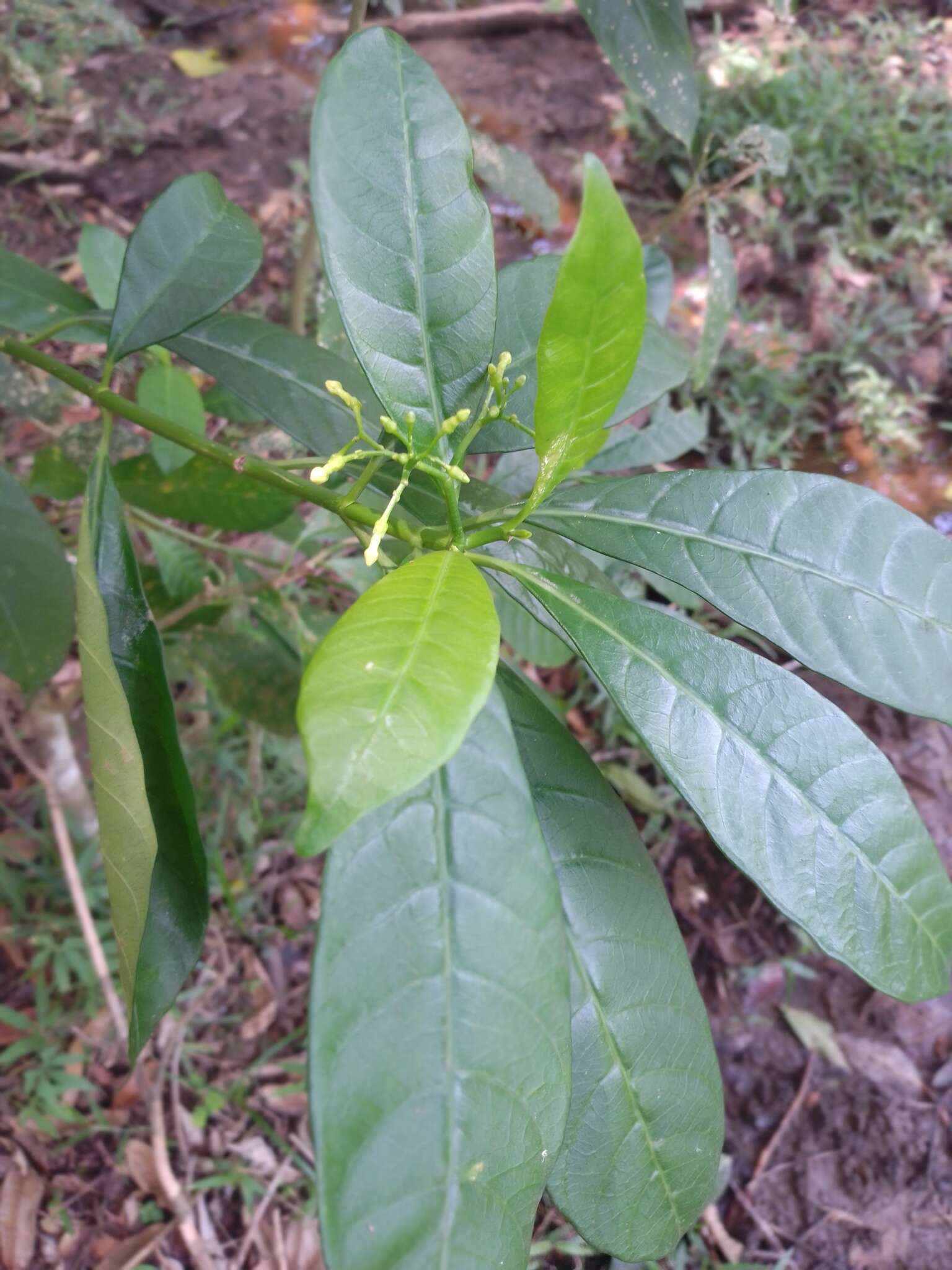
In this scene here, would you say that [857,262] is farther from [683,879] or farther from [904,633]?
[904,633]

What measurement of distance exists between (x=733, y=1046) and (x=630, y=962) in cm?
146

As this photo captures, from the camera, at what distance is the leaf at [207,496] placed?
1.24m

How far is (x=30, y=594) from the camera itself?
1.10 meters

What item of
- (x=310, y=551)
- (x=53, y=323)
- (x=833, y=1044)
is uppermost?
(x=53, y=323)

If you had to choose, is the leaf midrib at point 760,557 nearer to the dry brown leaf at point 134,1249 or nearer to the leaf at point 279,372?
the leaf at point 279,372

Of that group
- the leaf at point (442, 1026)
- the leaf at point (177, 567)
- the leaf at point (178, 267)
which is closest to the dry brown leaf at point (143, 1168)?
the leaf at point (177, 567)

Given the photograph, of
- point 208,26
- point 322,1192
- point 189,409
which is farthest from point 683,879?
point 208,26

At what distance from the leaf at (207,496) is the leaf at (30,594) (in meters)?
0.21

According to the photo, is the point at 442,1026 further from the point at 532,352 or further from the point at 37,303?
the point at 37,303

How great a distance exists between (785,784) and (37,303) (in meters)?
1.08

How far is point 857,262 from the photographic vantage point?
3.22 meters

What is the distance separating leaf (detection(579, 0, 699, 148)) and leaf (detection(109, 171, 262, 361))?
603 millimetres

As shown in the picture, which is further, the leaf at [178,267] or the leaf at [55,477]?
the leaf at [55,477]

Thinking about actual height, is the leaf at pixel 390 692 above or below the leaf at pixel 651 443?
above
